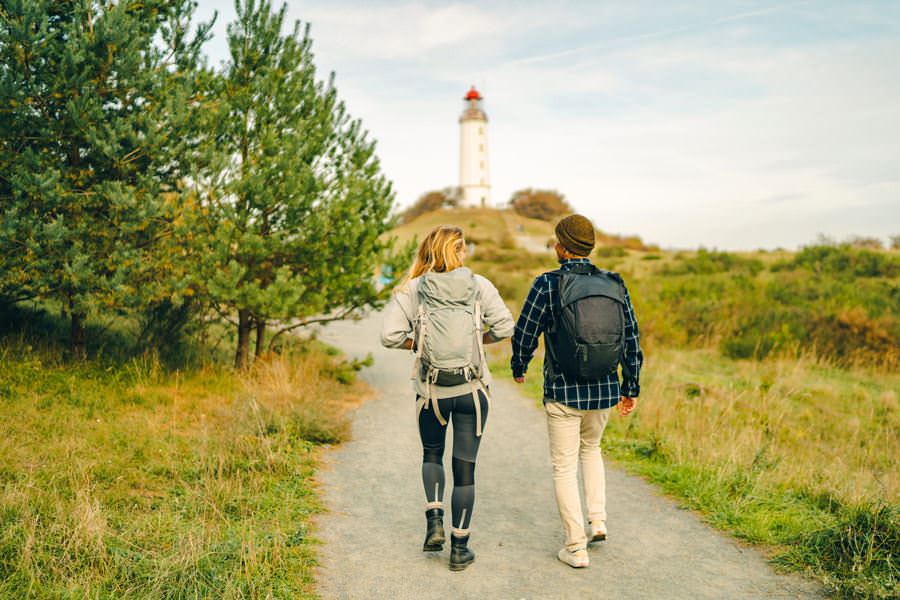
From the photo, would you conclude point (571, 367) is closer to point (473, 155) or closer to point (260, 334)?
point (260, 334)

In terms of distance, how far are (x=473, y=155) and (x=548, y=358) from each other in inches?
2965

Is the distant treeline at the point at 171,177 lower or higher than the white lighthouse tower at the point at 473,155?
lower

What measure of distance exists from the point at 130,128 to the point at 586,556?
7.01 metres

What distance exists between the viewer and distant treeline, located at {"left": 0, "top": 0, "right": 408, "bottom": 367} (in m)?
7.71

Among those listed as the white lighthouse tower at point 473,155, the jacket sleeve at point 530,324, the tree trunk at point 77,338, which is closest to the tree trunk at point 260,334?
the tree trunk at point 77,338

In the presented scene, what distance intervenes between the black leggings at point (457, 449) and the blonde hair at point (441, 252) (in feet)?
2.75

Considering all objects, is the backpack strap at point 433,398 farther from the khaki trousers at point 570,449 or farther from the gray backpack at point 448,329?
the khaki trousers at point 570,449

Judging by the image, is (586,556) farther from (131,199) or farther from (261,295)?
(131,199)

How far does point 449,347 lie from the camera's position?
4.17 m

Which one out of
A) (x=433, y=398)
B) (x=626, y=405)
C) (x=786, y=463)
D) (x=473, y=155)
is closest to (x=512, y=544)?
(x=626, y=405)

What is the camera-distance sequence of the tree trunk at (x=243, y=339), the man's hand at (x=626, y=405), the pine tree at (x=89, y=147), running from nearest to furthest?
1. the man's hand at (x=626, y=405)
2. the pine tree at (x=89, y=147)
3. the tree trunk at (x=243, y=339)

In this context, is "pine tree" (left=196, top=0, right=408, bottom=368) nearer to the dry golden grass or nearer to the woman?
the dry golden grass

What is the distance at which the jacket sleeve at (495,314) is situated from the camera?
437cm

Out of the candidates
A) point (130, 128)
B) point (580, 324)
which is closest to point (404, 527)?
point (580, 324)
